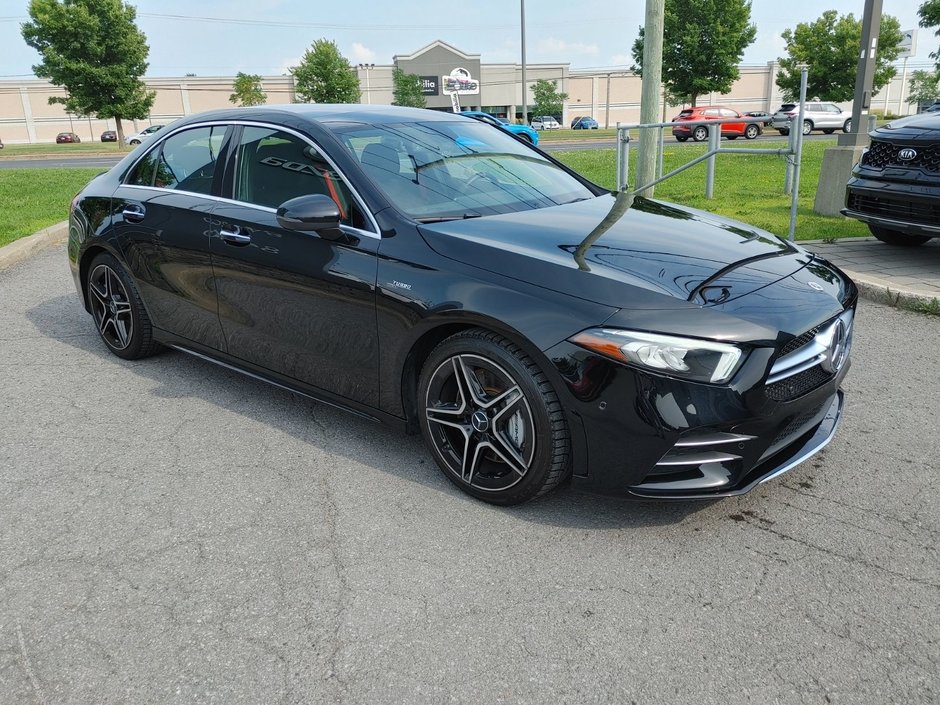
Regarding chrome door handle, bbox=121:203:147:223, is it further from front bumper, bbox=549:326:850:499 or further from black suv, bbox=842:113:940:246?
black suv, bbox=842:113:940:246

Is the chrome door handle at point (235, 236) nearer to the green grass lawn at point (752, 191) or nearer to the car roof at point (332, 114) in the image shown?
the car roof at point (332, 114)

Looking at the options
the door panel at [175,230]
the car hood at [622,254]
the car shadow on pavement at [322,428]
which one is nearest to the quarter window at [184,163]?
the door panel at [175,230]

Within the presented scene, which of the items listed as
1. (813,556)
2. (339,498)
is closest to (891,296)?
(813,556)

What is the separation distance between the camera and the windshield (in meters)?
3.53

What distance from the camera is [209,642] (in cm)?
238

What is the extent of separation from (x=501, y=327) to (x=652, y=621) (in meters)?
1.14

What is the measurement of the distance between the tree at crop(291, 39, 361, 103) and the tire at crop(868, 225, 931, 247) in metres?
51.6

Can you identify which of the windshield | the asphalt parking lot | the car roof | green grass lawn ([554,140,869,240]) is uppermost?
the car roof

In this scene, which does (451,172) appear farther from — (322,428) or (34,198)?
(34,198)

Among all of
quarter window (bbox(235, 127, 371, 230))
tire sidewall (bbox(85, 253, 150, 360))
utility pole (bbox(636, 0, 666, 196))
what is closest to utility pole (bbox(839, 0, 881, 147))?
utility pole (bbox(636, 0, 666, 196))

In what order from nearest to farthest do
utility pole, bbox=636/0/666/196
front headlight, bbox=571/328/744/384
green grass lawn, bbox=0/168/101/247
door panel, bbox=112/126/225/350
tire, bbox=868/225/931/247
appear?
front headlight, bbox=571/328/744/384 → door panel, bbox=112/126/225/350 → tire, bbox=868/225/931/247 → utility pole, bbox=636/0/666/196 → green grass lawn, bbox=0/168/101/247

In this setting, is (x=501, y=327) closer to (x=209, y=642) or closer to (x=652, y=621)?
(x=652, y=621)

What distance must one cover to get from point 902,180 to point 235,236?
5505 millimetres

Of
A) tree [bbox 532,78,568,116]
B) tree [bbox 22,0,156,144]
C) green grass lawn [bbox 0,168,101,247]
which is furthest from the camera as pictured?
tree [bbox 532,78,568,116]
